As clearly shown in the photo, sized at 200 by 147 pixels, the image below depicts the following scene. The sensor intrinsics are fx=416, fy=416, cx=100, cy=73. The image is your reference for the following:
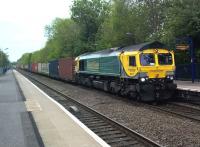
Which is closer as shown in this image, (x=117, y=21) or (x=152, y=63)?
(x=152, y=63)

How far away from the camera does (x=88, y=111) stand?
62.0 feet

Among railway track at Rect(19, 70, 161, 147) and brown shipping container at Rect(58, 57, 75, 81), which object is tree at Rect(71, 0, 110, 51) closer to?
brown shipping container at Rect(58, 57, 75, 81)

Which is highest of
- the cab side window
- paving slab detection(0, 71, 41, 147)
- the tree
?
the tree

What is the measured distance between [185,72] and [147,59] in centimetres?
1000

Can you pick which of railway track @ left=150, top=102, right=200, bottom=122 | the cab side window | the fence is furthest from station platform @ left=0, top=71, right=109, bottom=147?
the fence

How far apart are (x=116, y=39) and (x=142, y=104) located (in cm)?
2400

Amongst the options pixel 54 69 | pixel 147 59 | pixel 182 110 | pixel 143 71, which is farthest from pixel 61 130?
pixel 54 69

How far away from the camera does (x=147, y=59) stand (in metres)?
21.4

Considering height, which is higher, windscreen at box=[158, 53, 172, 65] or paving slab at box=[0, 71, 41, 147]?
windscreen at box=[158, 53, 172, 65]

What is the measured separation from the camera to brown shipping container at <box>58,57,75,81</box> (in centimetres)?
3991

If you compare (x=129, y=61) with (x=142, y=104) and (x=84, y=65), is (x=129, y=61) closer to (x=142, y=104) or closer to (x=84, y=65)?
(x=142, y=104)

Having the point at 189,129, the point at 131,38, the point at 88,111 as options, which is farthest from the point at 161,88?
the point at 131,38

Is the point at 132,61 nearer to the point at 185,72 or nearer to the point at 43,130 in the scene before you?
the point at 43,130

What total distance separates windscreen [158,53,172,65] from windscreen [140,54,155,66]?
40 centimetres
